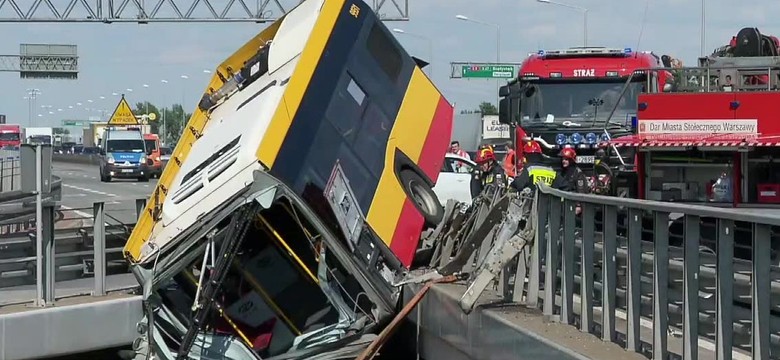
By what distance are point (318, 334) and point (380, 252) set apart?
977mm

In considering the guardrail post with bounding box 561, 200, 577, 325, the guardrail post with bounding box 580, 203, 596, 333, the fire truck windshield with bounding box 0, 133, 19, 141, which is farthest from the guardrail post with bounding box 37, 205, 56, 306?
the fire truck windshield with bounding box 0, 133, 19, 141

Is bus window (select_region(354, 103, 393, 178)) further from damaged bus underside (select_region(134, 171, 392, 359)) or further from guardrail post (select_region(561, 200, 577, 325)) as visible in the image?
guardrail post (select_region(561, 200, 577, 325))

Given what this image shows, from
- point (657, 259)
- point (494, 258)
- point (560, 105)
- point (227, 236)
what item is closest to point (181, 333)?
point (227, 236)

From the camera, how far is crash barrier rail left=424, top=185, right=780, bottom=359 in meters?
5.41

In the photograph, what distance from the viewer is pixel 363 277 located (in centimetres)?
947

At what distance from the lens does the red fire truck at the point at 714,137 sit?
11.6 metres

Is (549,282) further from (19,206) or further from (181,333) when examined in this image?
(19,206)

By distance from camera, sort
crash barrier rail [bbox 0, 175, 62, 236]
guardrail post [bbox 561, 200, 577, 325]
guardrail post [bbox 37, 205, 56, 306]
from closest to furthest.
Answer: guardrail post [bbox 561, 200, 577, 325] → guardrail post [bbox 37, 205, 56, 306] → crash barrier rail [bbox 0, 175, 62, 236]

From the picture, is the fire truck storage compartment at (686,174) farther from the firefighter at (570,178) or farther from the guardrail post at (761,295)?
the guardrail post at (761,295)

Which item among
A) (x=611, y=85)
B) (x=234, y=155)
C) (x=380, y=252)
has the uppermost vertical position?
(x=611, y=85)

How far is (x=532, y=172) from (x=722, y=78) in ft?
8.14

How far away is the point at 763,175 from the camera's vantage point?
11570mm

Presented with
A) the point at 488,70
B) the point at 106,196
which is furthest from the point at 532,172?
the point at 488,70

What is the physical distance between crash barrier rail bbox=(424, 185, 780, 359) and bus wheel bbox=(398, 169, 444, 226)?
3.26ft
